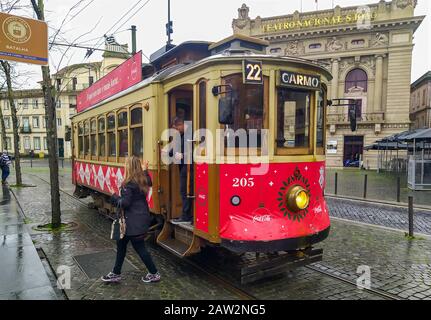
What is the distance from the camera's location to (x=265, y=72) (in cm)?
441

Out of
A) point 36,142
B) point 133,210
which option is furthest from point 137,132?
point 36,142

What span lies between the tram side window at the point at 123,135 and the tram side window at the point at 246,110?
328cm

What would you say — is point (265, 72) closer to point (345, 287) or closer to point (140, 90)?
point (140, 90)

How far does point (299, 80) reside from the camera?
15.0ft

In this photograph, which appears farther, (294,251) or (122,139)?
(122,139)

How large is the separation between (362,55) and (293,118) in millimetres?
33441

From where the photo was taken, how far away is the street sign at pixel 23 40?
6238mm

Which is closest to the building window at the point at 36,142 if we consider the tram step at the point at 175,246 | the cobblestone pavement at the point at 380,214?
the cobblestone pavement at the point at 380,214

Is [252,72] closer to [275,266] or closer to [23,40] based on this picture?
[275,266]

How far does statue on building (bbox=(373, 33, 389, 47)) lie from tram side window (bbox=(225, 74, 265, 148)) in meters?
34.0
